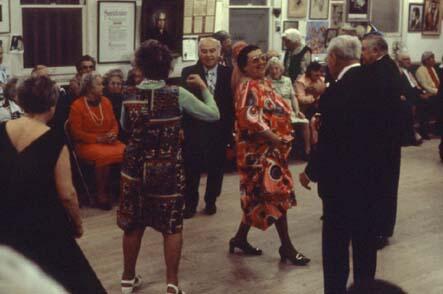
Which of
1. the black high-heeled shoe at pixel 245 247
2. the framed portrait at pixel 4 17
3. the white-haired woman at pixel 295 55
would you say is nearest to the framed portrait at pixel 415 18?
the white-haired woman at pixel 295 55

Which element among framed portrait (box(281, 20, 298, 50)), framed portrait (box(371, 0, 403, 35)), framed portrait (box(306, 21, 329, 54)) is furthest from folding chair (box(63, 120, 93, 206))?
framed portrait (box(371, 0, 403, 35))

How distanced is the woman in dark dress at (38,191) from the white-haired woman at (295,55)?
738cm

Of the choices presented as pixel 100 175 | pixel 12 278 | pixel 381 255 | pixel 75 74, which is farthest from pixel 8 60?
pixel 12 278

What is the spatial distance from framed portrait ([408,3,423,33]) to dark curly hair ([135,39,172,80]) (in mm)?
10126

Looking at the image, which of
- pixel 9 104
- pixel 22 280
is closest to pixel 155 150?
pixel 9 104

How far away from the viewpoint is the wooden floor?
5383 mm

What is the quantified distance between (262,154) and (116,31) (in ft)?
14.4

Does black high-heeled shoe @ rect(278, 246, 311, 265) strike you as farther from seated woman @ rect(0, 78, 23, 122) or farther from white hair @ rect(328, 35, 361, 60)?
seated woman @ rect(0, 78, 23, 122)

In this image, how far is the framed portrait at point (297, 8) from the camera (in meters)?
11.7

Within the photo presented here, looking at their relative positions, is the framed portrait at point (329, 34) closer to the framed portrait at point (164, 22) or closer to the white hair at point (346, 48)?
the framed portrait at point (164, 22)

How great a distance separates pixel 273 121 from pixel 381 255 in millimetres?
1540

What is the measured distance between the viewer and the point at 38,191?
3426 mm

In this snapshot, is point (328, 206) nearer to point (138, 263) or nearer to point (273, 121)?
point (273, 121)

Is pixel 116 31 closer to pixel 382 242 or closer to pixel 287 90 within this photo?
pixel 287 90
